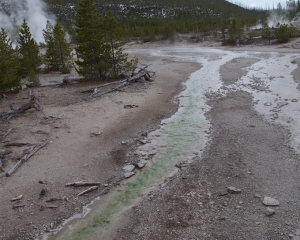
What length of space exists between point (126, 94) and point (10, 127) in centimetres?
1008

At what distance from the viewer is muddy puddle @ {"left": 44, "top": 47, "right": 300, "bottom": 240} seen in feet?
30.3

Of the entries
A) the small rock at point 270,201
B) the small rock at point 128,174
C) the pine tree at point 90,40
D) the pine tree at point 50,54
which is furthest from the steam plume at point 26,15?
the small rock at point 270,201

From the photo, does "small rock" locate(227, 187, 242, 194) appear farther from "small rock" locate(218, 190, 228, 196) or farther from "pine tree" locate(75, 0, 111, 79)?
"pine tree" locate(75, 0, 111, 79)

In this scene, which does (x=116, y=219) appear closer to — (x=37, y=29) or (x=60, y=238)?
(x=60, y=238)

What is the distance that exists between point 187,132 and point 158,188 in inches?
233

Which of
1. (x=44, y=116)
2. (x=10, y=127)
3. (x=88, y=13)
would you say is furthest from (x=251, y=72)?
(x=10, y=127)

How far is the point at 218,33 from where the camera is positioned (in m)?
91.2

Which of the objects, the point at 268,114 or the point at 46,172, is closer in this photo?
the point at 46,172

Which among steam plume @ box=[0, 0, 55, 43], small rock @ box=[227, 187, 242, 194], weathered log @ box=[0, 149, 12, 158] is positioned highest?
steam plume @ box=[0, 0, 55, 43]

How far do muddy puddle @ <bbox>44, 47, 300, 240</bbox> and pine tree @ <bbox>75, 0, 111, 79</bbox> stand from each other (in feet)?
30.0

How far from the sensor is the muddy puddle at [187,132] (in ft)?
30.3

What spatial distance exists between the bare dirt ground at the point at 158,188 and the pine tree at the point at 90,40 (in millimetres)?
9860

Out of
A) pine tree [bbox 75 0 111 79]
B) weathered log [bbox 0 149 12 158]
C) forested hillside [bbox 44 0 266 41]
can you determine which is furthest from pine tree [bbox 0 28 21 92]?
forested hillside [bbox 44 0 266 41]

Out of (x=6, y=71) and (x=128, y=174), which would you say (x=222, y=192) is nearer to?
(x=128, y=174)
